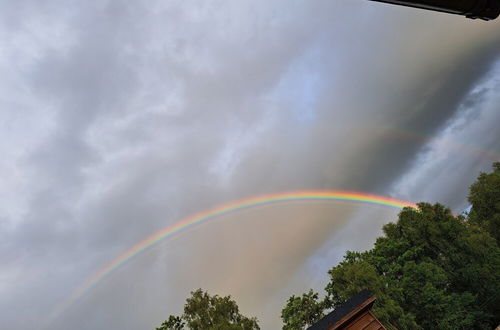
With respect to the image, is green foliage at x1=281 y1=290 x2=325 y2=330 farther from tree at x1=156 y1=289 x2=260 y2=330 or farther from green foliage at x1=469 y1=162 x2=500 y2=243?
green foliage at x1=469 y1=162 x2=500 y2=243

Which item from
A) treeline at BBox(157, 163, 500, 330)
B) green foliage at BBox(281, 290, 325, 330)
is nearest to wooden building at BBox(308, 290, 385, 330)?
treeline at BBox(157, 163, 500, 330)

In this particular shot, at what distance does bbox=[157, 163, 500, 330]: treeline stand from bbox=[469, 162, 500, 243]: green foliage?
0.41 m

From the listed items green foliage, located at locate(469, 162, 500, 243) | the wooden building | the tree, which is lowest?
the wooden building

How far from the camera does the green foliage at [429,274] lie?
3062 cm

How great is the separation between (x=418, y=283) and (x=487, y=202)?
68.5 feet

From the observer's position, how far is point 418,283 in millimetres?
32875

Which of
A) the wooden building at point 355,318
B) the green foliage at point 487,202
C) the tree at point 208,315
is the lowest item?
the wooden building at point 355,318

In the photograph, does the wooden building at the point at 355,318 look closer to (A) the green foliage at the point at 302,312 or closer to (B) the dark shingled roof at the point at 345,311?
(B) the dark shingled roof at the point at 345,311

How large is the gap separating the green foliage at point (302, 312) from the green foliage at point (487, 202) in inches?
1096

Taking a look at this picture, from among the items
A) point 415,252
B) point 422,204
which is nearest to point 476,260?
point 415,252

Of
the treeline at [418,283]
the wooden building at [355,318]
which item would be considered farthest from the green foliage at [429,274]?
the wooden building at [355,318]

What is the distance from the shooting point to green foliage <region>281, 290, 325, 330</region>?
34.5 meters

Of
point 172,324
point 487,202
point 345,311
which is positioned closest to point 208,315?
point 172,324

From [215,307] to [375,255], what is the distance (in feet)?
74.0
